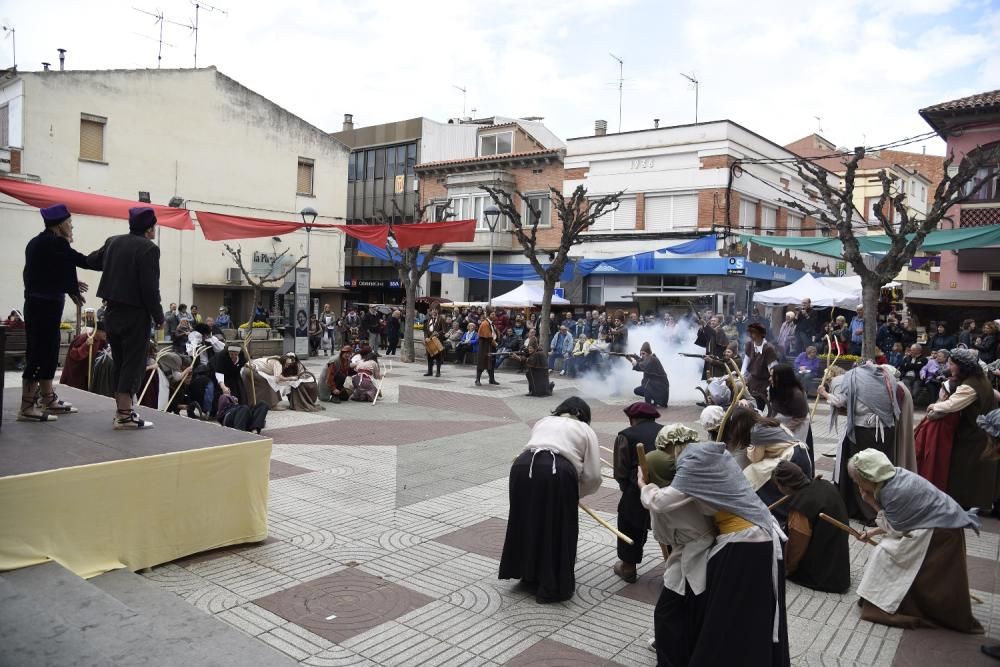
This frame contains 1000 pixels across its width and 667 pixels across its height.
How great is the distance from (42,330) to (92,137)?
2401 centimetres

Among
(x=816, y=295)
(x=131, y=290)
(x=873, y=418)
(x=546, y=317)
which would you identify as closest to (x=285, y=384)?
(x=131, y=290)

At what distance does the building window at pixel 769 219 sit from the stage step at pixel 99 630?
1102 inches

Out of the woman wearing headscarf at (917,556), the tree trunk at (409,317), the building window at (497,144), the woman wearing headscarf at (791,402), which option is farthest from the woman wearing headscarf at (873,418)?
the building window at (497,144)

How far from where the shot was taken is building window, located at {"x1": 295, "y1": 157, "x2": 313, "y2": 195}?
106 ft

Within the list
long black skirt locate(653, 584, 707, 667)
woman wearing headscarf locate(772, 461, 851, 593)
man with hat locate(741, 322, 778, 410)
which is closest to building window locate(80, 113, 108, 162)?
man with hat locate(741, 322, 778, 410)

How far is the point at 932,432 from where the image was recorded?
7.67m

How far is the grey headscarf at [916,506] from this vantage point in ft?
15.7

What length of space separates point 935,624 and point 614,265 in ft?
72.4

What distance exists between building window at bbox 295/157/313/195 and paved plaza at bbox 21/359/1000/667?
25.4 meters

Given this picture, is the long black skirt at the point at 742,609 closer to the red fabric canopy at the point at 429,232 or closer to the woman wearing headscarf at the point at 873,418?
the woman wearing headscarf at the point at 873,418

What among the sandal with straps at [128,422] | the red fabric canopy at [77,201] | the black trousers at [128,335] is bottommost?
the sandal with straps at [128,422]

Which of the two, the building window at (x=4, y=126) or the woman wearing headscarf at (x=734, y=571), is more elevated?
the building window at (x=4, y=126)

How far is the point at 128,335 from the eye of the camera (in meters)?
5.77

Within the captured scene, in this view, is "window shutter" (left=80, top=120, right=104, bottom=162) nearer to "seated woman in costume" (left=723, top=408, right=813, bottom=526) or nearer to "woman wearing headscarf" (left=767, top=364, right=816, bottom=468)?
"woman wearing headscarf" (left=767, top=364, right=816, bottom=468)
